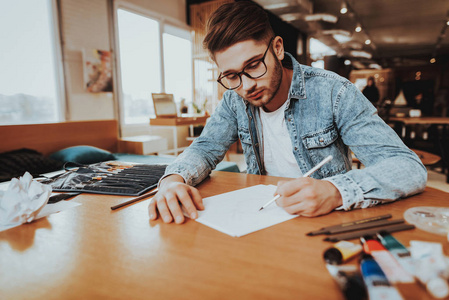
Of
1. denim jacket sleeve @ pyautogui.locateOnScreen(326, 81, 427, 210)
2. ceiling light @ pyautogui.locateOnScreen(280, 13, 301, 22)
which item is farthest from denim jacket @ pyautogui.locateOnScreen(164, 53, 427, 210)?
ceiling light @ pyautogui.locateOnScreen(280, 13, 301, 22)

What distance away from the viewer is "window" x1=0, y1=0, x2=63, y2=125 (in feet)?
10.0

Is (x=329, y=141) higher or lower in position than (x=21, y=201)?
higher

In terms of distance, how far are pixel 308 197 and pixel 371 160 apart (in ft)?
1.18

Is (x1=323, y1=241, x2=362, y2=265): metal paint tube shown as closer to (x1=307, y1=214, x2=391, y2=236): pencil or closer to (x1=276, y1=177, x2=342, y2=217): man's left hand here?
→ (x1=307, y1=214, x2=391, y2=236): pencil

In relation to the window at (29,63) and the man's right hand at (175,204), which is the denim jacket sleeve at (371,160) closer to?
the man's right hand at (175,204)

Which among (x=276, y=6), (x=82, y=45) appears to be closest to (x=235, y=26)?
(x=82, y=45)

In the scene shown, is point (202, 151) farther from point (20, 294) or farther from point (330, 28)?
point (330, 28)

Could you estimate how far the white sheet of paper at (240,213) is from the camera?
2.05ft

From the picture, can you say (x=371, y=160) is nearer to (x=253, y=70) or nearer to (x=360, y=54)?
(x=253, y=70)

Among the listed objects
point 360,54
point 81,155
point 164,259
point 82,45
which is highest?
point 360,54

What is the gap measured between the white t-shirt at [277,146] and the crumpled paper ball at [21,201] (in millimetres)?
890

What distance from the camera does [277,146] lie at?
127 centimetres

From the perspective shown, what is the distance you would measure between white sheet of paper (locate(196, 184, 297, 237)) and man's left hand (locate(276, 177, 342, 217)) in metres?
0.03

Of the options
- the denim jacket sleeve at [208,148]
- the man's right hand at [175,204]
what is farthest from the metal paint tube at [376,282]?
the denim jacket sleeve at [208,148]
